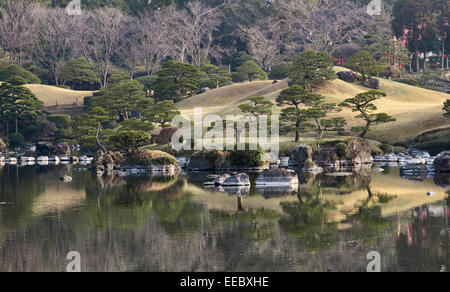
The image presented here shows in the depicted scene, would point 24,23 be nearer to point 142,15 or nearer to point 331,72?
point 142,15

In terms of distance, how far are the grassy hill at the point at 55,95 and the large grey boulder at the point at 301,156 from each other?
50423 millimetres

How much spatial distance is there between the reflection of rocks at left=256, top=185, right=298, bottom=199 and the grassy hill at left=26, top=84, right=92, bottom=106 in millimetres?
61620

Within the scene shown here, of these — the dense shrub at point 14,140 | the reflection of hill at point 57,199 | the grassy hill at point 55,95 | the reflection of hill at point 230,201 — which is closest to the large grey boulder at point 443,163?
the reflection of hill at point 230,201

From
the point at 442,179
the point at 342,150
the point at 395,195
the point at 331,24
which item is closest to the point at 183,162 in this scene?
the point at 342,150

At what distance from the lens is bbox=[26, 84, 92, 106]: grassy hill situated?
3428 inches

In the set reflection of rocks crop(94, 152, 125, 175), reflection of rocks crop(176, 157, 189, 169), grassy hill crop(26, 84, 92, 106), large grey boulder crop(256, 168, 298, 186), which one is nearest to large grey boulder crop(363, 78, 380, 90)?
reflection of rocks crop(176, 157, 189, 169)

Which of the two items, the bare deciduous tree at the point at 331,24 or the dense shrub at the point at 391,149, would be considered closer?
the dense shrub at the point at 391,149

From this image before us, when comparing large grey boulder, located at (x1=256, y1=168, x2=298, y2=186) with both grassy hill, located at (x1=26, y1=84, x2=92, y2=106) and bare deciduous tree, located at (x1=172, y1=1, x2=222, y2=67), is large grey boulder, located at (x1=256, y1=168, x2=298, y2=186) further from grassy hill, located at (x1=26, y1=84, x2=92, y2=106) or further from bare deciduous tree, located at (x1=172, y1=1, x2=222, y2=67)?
bare deciduous tree, located at (x1=172, y1=1, x2=222, y2=67)

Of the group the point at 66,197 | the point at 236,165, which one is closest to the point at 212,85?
the point at 236,165

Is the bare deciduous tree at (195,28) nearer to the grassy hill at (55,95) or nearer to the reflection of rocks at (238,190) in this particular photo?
the grassy hill at (55,95)

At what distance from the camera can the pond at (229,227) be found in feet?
49.8

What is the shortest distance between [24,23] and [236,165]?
67.2 meters

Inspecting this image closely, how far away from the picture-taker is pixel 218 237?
18266mm

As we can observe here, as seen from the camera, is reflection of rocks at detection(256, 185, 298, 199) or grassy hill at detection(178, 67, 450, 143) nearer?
reflection of rocks at detection(256, 185, 298, 199)
